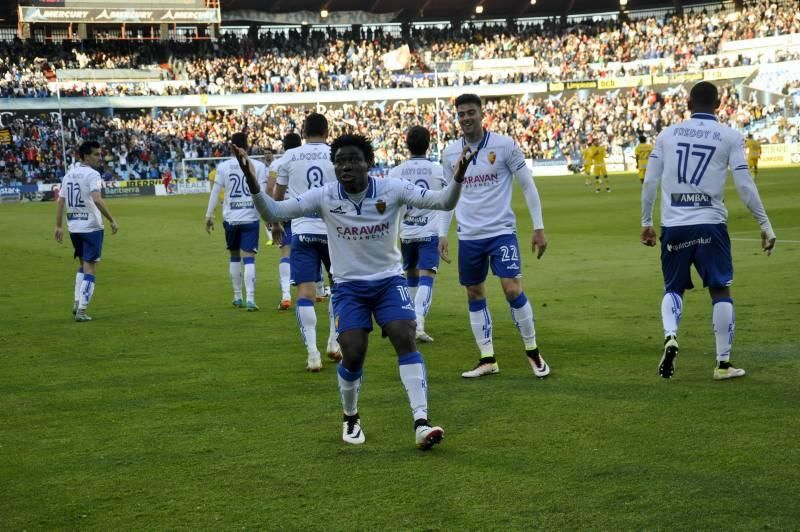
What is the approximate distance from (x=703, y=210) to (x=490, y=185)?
5.94 ft

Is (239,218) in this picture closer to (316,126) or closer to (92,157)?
(92,157)

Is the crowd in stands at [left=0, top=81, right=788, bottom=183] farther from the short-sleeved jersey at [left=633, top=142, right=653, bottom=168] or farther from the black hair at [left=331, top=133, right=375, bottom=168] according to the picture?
the black hair at [left=331, top=133, right=375, bottom=168]

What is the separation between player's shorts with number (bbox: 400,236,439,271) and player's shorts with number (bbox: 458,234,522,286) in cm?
205

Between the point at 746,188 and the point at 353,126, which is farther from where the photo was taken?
the point at 353,126

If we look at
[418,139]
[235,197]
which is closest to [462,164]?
[418,139]

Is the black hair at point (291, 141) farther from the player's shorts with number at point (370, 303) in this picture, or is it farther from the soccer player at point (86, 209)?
the player's shorts with number at point (370, 303)

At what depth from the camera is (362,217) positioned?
6531 millimetres

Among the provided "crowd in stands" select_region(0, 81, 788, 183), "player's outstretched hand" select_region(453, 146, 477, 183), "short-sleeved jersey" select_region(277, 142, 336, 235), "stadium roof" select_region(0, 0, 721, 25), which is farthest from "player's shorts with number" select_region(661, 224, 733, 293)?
"stadium roof" select_region(0, 0, 721, 25)

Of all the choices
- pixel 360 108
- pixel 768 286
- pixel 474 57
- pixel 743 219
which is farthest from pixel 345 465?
pixel 474 57

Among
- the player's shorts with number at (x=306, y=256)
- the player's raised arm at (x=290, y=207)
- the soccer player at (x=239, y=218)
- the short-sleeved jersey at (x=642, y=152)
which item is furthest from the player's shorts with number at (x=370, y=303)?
the short-sleeved jersey at (x=642, y=152)

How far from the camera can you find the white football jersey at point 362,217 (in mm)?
6531

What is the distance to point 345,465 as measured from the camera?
605cm

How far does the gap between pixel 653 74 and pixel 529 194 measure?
64.0m

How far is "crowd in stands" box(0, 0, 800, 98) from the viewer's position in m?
69.4
